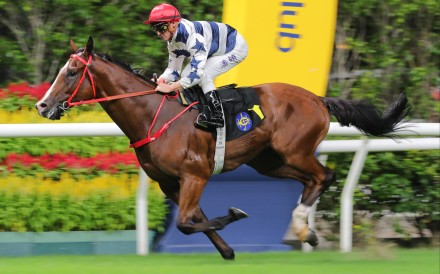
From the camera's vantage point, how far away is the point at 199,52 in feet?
20.8

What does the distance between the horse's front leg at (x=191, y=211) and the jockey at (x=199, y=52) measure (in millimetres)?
413

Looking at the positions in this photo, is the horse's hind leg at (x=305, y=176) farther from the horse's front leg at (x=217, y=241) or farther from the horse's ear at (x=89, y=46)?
the horse's ear at (x=89, y=46)

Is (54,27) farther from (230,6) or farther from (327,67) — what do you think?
(327,67)

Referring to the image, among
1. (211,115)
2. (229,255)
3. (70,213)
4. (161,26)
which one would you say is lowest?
(229,255)

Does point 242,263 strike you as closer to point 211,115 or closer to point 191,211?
point 191,211

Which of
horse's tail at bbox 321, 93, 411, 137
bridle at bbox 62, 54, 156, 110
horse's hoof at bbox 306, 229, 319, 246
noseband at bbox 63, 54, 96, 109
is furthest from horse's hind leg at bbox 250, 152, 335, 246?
noseband at bbox 63, 54, 96, 109

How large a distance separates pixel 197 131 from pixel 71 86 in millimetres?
898

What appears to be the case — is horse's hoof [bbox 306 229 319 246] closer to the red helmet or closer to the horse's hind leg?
the horse's hind leg

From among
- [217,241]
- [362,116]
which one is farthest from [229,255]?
[362,116]

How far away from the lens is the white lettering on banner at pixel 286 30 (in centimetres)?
732

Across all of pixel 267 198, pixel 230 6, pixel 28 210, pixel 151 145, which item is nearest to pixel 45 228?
pixel 28 210

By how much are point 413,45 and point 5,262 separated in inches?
187

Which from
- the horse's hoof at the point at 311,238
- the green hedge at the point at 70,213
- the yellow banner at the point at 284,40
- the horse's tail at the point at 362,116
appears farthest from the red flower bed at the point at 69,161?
the horse's tail at the point at 362,116

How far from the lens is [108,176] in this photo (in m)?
6.83
